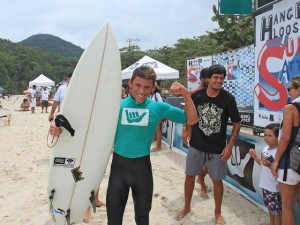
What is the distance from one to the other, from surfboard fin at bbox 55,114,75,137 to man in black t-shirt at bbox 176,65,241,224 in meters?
1.40

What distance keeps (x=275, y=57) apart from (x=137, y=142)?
3078 mm

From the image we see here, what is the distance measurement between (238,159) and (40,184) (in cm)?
299

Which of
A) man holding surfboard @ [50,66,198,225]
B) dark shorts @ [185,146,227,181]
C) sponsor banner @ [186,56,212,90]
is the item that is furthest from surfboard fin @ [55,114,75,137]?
sponsor banner @ [186,56,212,90]

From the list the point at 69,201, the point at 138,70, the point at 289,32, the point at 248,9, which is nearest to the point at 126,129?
the point at 138,70

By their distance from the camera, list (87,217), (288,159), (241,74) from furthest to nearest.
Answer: (241,74), (87,217), (288,159)

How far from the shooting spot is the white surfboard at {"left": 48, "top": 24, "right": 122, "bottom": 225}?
10.1 ft

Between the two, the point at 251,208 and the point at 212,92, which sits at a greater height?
the point at 212,92

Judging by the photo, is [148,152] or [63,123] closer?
[148,152]

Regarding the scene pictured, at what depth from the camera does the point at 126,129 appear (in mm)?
2688

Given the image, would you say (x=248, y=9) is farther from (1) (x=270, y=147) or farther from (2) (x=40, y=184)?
(2) (x=40, y=184)

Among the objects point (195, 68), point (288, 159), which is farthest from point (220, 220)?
point (195, 68)

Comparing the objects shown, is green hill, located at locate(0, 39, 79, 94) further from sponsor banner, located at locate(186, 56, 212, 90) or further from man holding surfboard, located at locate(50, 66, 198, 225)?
man holding surfboard, located at locate(50, 66, 198, 225)

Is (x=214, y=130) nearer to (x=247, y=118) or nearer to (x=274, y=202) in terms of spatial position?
(x=274, y=202)

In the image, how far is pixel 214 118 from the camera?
3.70 metres
